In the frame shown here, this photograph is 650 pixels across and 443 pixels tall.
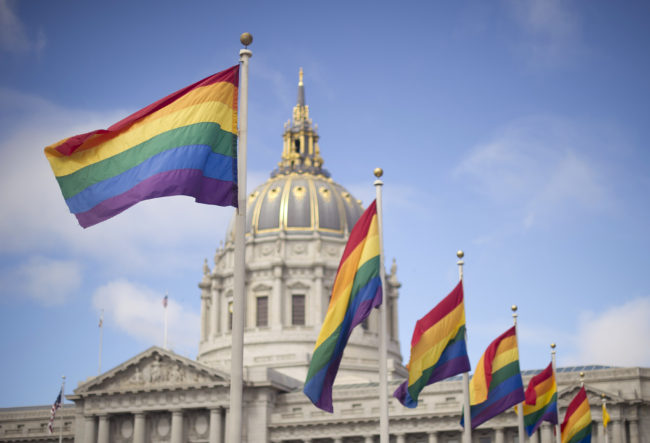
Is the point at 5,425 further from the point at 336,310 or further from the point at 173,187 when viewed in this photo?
the point at 173,187

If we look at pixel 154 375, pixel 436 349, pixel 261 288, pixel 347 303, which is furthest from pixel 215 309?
pixel 347 303

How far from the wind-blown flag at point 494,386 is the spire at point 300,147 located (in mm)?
74303

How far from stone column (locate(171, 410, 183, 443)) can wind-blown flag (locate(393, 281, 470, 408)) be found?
51204 mm

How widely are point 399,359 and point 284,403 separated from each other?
84.5 ft

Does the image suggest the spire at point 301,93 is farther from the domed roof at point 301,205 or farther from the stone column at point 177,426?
the stone column at point 177,426

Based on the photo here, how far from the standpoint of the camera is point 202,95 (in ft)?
74.8

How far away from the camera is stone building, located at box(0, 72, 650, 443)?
80.1 meters

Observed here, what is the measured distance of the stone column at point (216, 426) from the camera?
270 ft

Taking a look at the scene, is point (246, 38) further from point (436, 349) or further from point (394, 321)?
point (394, 321)

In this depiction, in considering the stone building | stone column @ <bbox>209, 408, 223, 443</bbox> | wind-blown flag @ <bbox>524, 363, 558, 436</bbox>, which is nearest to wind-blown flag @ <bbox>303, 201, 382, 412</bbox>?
wind-blown flag @ <bbox>524, 363, 558, 436</bbox>

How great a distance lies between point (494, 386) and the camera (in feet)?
139

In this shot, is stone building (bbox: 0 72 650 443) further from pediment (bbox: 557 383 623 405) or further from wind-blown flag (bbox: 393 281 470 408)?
wind-blown flag (bbox: 393 281 470 408)

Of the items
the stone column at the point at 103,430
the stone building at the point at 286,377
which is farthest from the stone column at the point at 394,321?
the stone column at the point at 103,430

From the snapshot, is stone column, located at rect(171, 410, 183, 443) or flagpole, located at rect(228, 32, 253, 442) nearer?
flagpole, located at rect(228, 32, 253, 442)
